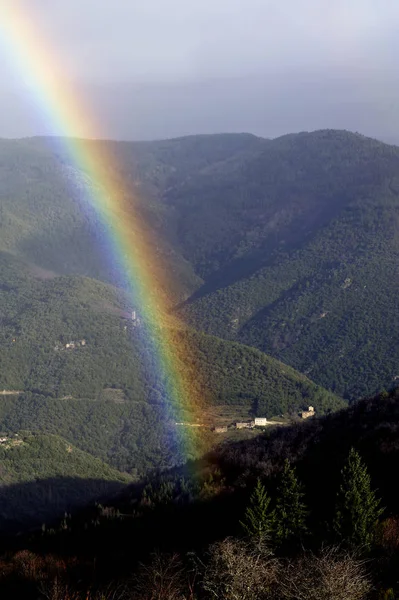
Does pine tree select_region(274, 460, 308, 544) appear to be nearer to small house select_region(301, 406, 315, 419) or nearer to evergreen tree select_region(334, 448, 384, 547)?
evergreen tree select_region(334, 448, 384, 547)

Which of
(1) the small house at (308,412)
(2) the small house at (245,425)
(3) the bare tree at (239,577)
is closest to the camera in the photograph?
(3) the bare tree at (239,577)

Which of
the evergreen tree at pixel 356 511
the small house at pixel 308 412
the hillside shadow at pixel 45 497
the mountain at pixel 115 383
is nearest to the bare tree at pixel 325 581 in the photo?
the evergreen tree at pixel 356 511

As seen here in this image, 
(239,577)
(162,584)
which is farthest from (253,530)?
(239,577)

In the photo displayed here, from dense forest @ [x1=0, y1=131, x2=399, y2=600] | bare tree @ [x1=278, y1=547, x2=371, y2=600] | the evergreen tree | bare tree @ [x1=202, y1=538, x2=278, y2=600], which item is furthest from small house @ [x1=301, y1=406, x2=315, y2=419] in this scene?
bare tree @ [x1=278, y1=547, x2=371, y2=600]

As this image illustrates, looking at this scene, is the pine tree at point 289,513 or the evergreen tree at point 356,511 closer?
the evergreen tree at point 356,511

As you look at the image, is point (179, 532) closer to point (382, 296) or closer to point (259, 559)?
point (259, 559)

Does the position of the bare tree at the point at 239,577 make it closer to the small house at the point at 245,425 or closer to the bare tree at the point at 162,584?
the bare tree at the point at 162,584
